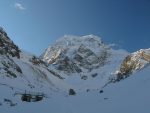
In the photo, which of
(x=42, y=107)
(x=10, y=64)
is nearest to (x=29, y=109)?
(x=42, y=107)

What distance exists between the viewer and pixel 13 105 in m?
28.1

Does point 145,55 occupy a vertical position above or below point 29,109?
above

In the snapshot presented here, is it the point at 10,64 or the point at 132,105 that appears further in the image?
the point at 10,64

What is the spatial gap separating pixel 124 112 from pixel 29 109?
8.91 meters

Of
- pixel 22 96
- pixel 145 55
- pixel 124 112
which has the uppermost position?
pixel 145 55

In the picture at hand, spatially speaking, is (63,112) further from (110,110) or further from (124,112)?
(124,112)

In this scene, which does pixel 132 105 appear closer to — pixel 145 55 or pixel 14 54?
pixel 14 54

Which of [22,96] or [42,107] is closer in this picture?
[42,107]

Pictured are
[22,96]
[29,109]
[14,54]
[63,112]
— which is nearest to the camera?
[63,112]

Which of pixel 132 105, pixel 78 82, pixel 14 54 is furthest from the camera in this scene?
pixel 78 82

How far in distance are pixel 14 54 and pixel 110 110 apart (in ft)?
260

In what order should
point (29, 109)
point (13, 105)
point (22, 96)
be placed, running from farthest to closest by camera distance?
point (22, 96) < point (13, 105) < point (29, 109)

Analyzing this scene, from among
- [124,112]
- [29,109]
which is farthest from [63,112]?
[124,112]

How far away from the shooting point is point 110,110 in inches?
874
